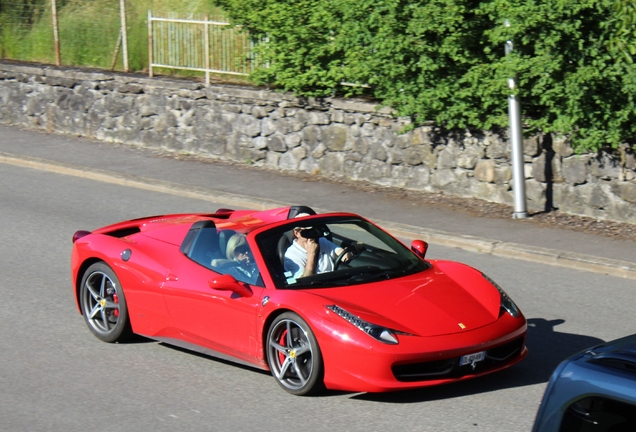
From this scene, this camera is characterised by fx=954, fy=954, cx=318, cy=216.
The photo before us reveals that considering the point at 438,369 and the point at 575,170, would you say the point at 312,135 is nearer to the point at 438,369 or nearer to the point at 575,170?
the point at 575,170

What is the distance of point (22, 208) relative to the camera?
47.0ft

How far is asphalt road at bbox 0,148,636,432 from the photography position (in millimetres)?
6633

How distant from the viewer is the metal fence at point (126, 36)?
1869 centimetres

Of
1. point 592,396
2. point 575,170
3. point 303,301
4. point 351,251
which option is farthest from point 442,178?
point 592,396

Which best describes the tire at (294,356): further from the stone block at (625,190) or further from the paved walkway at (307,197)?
→ the stone block at (625,190)

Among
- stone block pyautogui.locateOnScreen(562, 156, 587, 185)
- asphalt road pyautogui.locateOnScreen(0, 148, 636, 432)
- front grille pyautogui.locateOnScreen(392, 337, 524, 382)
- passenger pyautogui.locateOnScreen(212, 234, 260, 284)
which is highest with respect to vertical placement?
stone block pyautogui.locateOnScreen(562, 156, 587, 185)

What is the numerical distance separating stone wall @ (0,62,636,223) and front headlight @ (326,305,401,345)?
726 cm

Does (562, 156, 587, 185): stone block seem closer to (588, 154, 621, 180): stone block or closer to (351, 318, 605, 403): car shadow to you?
(588, 154, 621, 180): stone block

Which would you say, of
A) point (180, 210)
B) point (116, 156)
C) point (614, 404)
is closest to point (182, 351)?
point (614, 404)

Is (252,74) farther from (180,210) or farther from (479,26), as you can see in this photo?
(479,26)

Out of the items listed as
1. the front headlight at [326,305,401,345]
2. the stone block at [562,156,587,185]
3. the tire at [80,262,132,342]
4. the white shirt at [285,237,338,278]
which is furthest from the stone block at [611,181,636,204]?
the tire at [80,262,132,342]

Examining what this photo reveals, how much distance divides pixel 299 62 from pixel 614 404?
518 inches

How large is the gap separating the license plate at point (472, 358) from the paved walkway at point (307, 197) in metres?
4.46

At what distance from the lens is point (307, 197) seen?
15.2 meters
